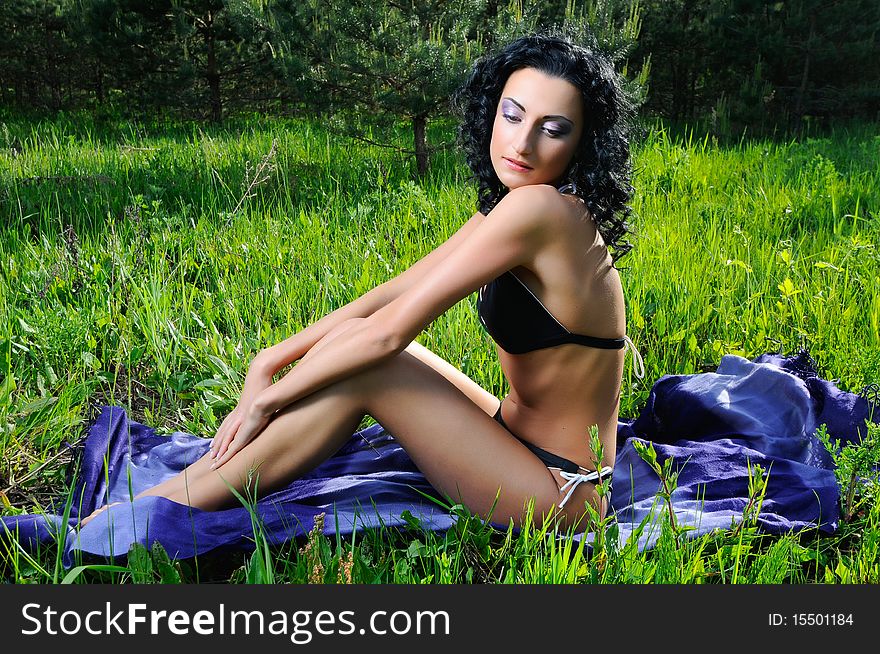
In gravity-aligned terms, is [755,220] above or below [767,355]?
above

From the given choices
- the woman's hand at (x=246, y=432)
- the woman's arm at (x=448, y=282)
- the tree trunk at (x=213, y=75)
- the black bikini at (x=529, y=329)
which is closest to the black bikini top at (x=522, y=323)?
the black bikini at (x=529, y=329)

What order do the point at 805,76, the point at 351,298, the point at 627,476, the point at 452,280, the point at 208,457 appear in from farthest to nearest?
the point at 805,76
the point at 351,298
the point at 627,476
the point at 208,457
the point at 452,280

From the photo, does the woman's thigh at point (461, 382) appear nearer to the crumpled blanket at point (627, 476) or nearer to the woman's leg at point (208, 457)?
the woman's leg at point (208, 457)

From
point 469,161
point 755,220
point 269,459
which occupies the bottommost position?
point 269,459

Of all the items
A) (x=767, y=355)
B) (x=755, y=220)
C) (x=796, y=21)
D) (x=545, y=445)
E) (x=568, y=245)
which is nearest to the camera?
(x=568, y=245)

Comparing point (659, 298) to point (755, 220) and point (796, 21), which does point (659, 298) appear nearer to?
point (755, 220)

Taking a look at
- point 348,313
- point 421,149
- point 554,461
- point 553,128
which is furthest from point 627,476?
point 421,149

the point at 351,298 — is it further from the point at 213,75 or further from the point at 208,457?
the point at 213,75

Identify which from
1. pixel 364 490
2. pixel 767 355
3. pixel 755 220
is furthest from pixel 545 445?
A: pixel 755 220

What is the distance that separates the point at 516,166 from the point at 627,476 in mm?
1090

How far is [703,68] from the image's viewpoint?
1015 cm

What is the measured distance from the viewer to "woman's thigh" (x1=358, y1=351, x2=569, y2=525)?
2.08 metres

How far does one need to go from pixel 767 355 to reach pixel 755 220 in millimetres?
1731

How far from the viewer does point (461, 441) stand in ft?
6.85
